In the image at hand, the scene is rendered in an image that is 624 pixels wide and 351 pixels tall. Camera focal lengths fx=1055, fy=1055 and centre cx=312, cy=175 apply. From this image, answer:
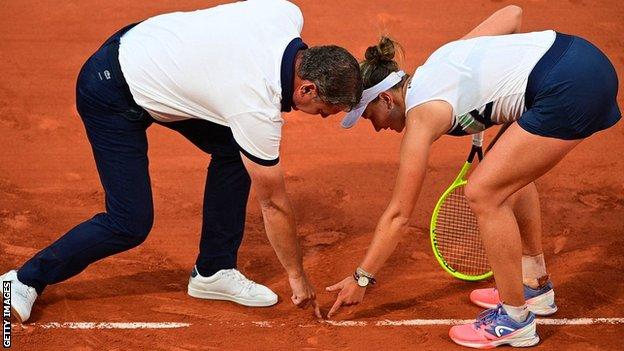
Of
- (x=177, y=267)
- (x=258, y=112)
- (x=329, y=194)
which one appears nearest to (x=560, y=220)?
(x=329, y=194)

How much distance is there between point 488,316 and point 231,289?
5.06ft

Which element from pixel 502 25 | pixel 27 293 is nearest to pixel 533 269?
pixel 502 25

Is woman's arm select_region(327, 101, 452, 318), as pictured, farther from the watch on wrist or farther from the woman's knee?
the woman's knee

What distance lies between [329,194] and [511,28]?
230 centimetres

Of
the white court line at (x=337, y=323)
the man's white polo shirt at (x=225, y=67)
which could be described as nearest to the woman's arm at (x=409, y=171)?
the man's white polo shirt at (x=225, y=67)

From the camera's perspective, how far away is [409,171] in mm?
5258

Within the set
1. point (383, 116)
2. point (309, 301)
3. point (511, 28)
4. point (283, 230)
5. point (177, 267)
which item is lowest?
point (177, 267)

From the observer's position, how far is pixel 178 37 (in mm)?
5375

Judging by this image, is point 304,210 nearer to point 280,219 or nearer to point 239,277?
point 239,277

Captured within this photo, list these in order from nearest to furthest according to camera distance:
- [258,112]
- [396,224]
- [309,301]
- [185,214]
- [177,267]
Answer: [258,112]
[396,224]
[309,301]
[177,267]
[185,214]

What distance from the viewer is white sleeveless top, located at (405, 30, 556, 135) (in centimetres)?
537

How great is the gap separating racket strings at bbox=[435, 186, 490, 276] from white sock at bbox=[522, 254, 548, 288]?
0.48 metres

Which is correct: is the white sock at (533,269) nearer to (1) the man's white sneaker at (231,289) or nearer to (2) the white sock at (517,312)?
(2) the white sock at (517,312)

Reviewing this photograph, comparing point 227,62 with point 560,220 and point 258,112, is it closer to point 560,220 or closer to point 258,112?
point 258,112
